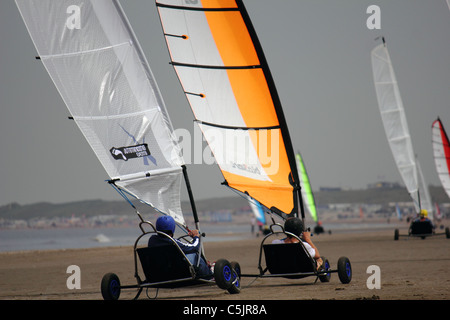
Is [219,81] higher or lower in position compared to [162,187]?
higher

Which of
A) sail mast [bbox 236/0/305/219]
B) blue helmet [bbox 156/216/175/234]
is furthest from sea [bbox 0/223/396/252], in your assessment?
blue helmet [bbox 156/216/175/234]

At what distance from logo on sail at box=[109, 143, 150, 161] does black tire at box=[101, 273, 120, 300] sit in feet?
5.27

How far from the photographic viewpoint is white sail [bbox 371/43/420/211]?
88.9 feet

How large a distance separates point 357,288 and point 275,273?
124 cm

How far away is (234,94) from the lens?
34.1ft

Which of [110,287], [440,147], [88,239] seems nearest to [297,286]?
[110,287]

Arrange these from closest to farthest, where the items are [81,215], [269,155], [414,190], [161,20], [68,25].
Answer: [68,25] → [269,155] → [161,20] → [414,190] → [81,215]

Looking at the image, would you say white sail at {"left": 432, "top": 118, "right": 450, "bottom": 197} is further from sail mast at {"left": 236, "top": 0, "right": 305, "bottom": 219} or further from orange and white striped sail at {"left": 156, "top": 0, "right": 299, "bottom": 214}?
sail mast at {"left": 236, "top": 0, "right": 305, "bottom": 219}

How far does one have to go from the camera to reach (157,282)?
7500mm

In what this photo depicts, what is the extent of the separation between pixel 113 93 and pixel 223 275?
2775mm

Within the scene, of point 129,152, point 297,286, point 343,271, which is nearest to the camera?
point 343,271

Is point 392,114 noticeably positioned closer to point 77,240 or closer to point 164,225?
point 164,225

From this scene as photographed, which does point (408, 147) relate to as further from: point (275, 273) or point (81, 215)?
point (81, 215)

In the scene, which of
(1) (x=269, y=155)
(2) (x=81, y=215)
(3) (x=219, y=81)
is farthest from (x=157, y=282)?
(2) (x=81, y=215)
